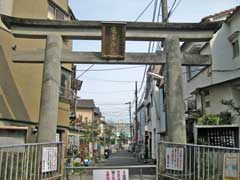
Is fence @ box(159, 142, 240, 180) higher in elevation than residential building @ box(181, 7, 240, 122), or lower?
lower

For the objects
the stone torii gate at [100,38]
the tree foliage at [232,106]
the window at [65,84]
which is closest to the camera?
the stone torii gate at [100,38]

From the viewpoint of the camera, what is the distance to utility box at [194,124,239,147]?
12.8 m

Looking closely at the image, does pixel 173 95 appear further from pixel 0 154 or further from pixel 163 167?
pixel 0 154

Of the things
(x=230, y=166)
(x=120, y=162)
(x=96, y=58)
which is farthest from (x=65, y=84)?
(x=120, y=162)

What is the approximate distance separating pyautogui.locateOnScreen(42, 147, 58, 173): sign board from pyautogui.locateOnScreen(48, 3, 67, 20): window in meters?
10.8

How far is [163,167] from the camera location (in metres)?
10.6

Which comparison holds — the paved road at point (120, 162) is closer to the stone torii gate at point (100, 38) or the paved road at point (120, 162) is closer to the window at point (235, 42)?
the window at point (235, 42)

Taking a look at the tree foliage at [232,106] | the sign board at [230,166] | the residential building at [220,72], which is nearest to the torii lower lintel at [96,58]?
the tree foliage at [232,106]

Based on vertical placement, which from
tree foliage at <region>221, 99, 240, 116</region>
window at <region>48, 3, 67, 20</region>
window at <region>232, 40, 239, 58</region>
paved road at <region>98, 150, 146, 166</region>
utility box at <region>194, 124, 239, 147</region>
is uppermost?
window at <region>48, 3, 67, 20</region>

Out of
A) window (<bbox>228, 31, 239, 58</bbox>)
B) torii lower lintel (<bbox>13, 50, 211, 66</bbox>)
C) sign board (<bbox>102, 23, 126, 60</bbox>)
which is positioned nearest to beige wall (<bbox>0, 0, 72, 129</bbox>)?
torii lower lintel (<bbox>13, 50, 211, 66</bbox>)

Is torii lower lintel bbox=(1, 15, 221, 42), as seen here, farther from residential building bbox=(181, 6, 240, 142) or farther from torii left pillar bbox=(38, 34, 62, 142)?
residential building bbox=(181, 6, 240, 142)

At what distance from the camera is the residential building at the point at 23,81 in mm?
13531

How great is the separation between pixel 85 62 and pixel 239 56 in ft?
30.6

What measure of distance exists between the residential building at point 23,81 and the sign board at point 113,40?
4.36 meters
